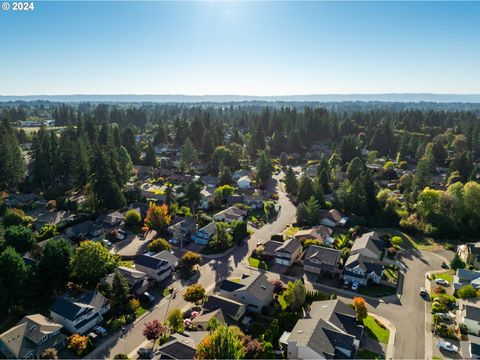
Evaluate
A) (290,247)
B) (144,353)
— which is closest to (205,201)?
(290,247)

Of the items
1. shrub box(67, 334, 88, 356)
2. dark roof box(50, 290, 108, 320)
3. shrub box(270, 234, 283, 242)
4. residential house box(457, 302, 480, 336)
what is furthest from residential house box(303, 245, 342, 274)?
shrub box(67, 334, 88, 356)

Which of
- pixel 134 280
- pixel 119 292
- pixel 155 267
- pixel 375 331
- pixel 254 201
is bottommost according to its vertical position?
pixel 375 331

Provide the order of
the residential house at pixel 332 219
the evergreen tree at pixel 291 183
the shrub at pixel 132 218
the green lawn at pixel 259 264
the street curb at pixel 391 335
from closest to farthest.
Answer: the street curb at pixel 391 335, the green lawn at pixel 259 264, the shrub at pixel 132 218, the residential house at pixel 332 219, the evergreen tree at pixel 291 183

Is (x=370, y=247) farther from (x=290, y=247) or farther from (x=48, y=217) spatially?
(x=48, y=217)

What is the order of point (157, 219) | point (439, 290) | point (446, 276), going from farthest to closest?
1. point (157, 219)
2. point (446, 276)
3. point (439, 290)

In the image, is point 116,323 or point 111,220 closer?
point 116,323

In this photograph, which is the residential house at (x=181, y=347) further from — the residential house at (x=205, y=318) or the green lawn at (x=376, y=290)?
the green lawn at (x=376, y=290)

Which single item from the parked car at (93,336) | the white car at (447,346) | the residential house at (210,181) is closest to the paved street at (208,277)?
the parked car at (93,336)
